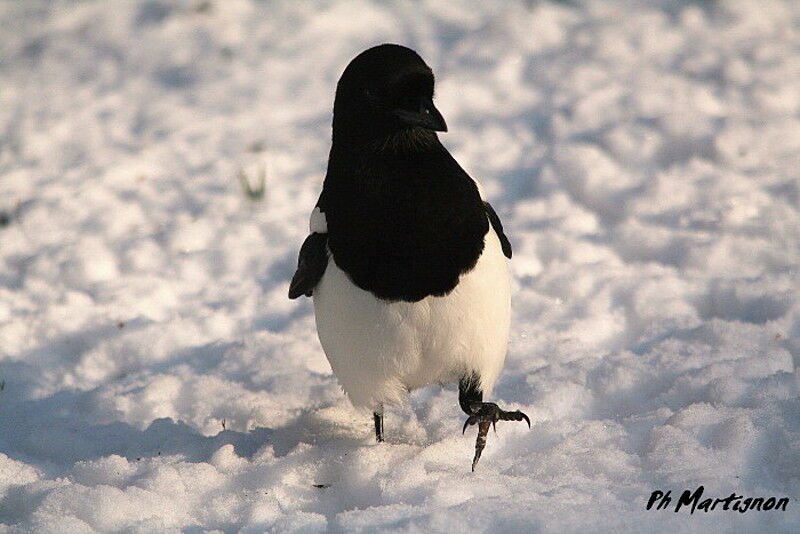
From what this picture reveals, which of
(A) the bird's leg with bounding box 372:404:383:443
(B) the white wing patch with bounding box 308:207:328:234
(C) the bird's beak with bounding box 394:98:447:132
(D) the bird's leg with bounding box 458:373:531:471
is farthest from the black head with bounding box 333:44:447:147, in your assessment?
(A) the bird's leg with bounding box 372:404:383:443

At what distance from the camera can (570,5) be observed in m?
5.61

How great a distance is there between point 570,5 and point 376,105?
3.46 meters

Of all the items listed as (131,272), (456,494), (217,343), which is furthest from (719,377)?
(131,272)

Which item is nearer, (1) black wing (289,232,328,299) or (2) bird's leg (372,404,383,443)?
(1) black wing (289,232,328,299)

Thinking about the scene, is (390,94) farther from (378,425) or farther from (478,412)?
(378,425)

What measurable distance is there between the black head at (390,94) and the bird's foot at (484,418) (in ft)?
2.61

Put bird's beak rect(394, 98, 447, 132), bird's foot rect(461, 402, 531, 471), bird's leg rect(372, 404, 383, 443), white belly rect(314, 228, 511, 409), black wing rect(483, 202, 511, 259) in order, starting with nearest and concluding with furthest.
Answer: bird's beak rect(394, 98, 447, 132), white belly rect(314, 228, 511, 409), bird's foot rect(461, 402, 531, 471), black wing rect(483, 202, 511, 259), bird's leg rect(372, 404, 383, 443)

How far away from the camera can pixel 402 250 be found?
2.45 m

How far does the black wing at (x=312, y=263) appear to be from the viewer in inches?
106

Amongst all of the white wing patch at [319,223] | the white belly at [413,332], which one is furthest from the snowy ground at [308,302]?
the white wing patch at [319,223]

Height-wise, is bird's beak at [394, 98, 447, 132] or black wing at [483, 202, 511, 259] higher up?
bird's beak at [394, 98, 447, 132]

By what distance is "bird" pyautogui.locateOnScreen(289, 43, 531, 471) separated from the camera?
246cm

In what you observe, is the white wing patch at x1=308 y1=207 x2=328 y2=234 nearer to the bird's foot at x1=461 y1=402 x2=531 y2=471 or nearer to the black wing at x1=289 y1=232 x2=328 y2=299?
the black wing at x1=289 y1=232 x2=328 y2=299

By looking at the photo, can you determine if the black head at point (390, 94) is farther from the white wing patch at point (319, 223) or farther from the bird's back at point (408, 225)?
the white wing patch at point (319, 223)
